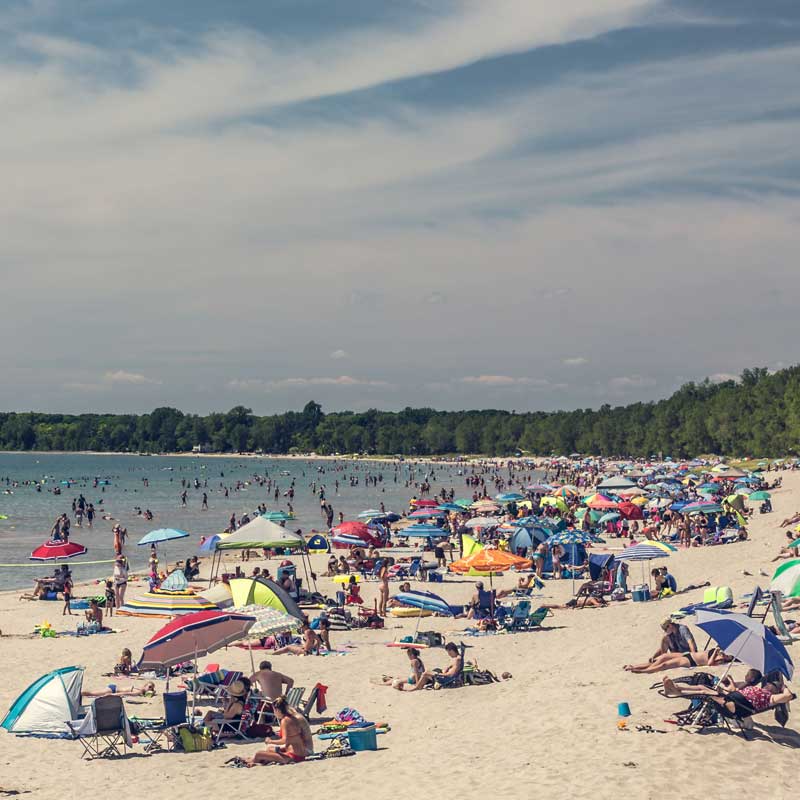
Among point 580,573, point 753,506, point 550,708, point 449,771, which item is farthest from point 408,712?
point 753,506

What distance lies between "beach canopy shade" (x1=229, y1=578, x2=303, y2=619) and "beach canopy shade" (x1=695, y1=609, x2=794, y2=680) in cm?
912

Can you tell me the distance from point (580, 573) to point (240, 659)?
44.4ft

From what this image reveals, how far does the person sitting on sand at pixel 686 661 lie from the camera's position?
14.8m

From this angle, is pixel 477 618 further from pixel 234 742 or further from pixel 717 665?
pixel 234 742

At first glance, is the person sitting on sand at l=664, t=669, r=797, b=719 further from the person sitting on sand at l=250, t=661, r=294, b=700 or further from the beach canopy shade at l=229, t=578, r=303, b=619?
the beach canopy shade at l=229, t=578, r=303, b=619

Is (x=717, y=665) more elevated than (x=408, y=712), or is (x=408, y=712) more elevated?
(x=717, y=665)

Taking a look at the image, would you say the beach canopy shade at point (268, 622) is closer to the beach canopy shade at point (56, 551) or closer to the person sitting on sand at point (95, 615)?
the person sitting on sand at point (95, 615)

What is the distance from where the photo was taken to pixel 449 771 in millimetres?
11445

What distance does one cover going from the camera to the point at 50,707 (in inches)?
536

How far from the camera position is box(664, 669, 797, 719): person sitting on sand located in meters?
11.7

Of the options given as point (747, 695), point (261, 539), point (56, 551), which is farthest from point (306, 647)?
point (56, 551)

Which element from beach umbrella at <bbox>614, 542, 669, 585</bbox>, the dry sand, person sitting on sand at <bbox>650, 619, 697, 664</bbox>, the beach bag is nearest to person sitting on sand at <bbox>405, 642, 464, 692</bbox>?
the dry sand

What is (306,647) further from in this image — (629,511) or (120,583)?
(629,511)

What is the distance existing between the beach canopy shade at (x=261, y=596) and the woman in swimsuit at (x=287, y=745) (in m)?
6.21
